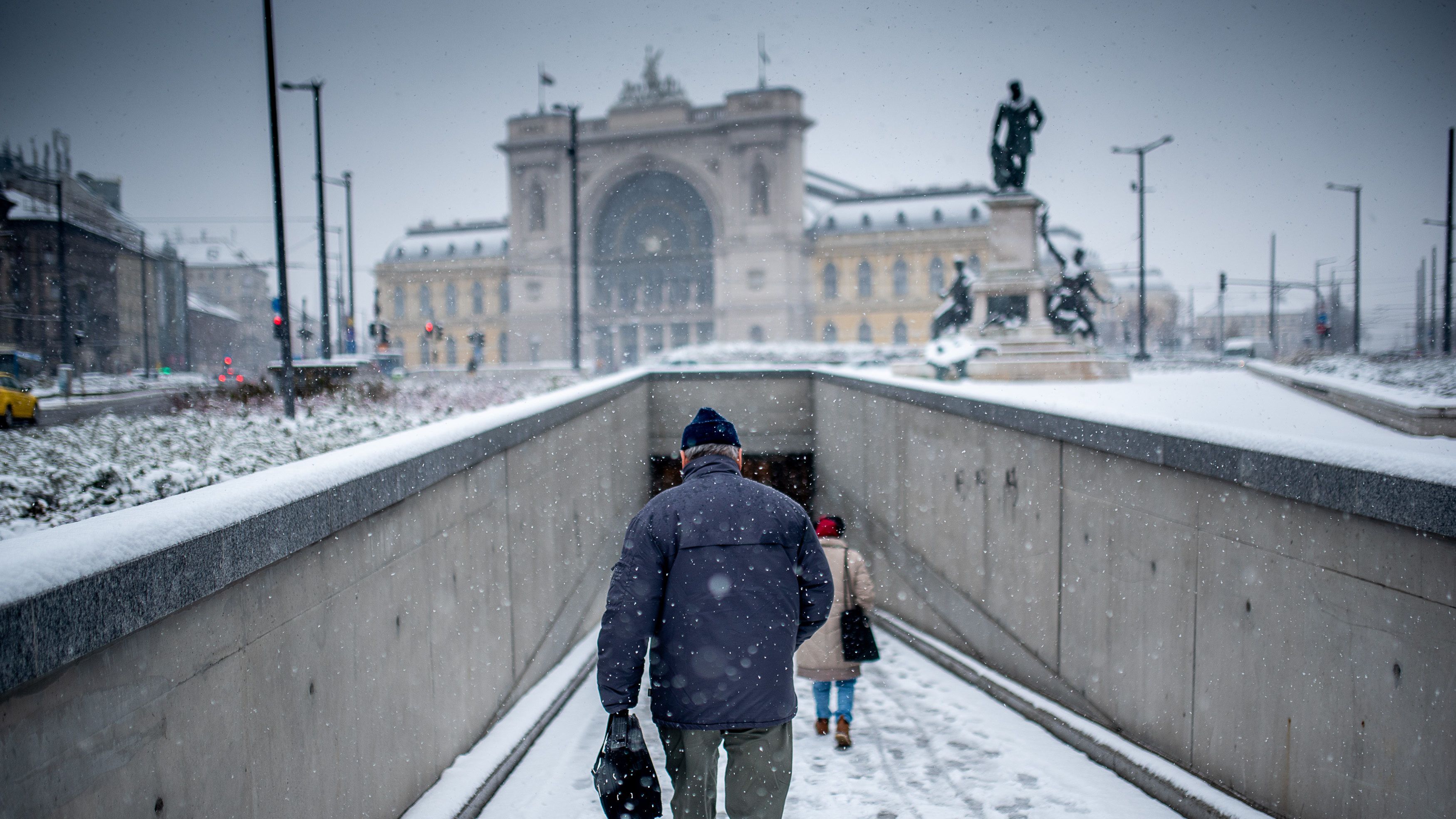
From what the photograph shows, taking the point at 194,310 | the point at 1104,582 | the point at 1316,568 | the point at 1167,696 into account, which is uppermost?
the point at 194,310

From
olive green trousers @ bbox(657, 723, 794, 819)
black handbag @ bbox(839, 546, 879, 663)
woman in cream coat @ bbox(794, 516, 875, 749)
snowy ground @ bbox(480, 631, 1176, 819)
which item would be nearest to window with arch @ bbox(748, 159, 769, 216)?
snowy ground @ bbox(480, 631, 1176, 819)

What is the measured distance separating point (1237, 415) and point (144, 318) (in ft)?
43.5

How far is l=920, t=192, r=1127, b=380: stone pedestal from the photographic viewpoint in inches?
774

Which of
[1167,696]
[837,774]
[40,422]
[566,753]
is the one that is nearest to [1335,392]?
[1167,696]

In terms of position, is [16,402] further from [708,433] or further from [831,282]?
[831,282]

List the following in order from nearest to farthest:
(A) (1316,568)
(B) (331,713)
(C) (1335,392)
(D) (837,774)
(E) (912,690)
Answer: (B) (331,713) → (A) (1316,568) → (D) (837,774) → (E) (912,690) → (C) (1335,392)

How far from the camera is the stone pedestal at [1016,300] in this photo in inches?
Result: 774

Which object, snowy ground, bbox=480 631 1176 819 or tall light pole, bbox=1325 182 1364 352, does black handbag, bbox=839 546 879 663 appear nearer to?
snowy ground, bbox=480 631 1176 819

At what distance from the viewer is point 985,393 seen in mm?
8055

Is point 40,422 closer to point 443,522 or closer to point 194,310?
point 443,522

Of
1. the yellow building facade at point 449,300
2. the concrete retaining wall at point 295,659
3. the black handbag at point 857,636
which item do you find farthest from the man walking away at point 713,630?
the yellow building facade at point 449,300

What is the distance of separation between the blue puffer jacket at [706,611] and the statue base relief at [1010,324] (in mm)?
16309

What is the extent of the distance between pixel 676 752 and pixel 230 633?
1732 millimetres

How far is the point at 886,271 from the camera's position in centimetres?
7769
